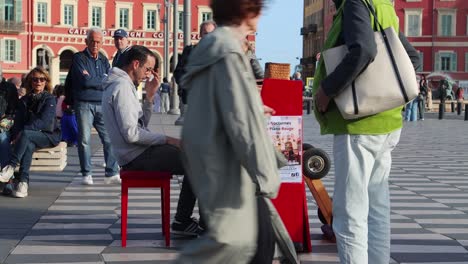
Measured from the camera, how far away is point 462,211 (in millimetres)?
10492

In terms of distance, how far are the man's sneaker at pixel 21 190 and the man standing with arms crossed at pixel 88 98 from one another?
130 cm

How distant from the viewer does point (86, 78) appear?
41.8ft

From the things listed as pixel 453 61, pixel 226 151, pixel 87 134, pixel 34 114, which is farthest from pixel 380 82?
pixel 453 61

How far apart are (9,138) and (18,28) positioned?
77513mm

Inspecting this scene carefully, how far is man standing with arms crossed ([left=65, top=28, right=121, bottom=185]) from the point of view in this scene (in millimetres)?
12656

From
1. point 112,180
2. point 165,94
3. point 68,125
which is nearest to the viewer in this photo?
point 112,180

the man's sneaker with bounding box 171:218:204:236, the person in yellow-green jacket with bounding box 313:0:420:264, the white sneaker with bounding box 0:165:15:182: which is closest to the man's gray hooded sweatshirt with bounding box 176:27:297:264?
the person in yellow-green jacket with bounding box 313:0:420:264

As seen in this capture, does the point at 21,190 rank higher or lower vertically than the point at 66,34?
lower

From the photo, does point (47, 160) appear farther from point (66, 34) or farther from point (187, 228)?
point (66, 34)

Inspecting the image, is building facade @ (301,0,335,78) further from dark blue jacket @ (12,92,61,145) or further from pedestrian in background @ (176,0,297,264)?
pedestrian in background @ (176,0,297,264)

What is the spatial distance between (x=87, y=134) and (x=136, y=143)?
4.46 m

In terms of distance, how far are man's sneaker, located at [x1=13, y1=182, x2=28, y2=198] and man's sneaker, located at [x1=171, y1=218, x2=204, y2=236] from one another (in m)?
3.33

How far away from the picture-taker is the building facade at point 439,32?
95.4 m

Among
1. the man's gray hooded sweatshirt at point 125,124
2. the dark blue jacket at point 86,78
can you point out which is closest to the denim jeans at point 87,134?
the dark blue jacket at point 86,78
